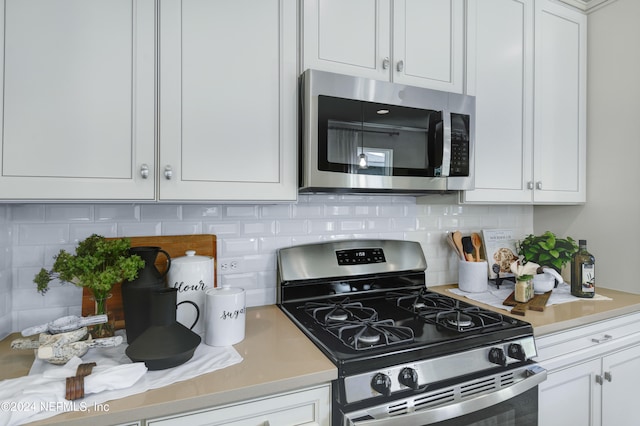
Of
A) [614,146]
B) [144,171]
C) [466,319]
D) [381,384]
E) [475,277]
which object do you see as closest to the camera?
[381,384]

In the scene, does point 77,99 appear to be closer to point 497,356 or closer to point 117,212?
point 117,212

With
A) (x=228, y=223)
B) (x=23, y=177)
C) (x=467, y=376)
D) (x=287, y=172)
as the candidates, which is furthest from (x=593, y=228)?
(x=23, y=177)

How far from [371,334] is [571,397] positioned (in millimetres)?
1013

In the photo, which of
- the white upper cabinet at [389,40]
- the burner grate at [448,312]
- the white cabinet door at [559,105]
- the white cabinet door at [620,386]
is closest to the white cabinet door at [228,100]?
the white upper cabinet at [389,40]

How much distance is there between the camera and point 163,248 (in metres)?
1.39

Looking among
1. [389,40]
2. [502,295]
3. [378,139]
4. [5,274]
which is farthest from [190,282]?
[502,295]

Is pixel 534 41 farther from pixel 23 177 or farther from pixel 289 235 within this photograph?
pixel 23 177

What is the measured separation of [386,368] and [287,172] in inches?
29.1

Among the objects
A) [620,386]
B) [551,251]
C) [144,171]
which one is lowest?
[620,386]

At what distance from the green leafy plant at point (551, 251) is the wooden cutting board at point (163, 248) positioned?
1681mm

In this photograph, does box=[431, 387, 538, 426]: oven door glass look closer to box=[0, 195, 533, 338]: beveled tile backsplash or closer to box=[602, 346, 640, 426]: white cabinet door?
box=[602, 346, 640, 426]: white cabinet door

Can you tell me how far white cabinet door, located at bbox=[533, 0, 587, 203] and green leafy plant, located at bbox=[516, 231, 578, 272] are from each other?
22 cm

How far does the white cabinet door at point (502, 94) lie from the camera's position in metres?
1.66

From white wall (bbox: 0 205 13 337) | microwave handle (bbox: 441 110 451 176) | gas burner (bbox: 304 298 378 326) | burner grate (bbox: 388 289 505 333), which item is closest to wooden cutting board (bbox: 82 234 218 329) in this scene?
white wall (bbox: 0 205 13 337)
